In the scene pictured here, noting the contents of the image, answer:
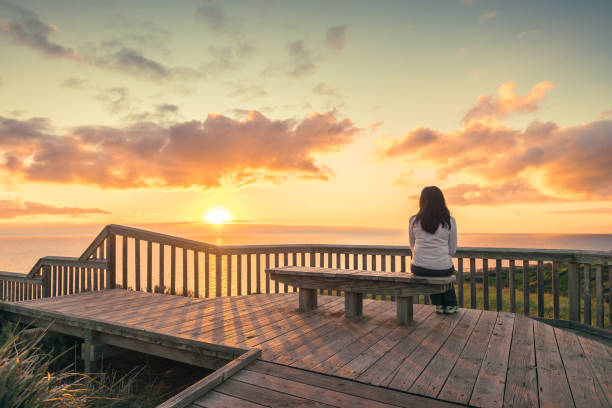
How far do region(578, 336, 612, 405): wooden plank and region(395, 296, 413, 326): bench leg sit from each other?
5.15ft

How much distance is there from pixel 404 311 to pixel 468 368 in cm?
124

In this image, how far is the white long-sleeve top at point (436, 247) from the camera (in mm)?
3946

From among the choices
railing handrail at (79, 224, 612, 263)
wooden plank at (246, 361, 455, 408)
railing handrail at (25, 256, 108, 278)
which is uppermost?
railing handrail at (79, 224, 612, 263)

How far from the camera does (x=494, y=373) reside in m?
2.43

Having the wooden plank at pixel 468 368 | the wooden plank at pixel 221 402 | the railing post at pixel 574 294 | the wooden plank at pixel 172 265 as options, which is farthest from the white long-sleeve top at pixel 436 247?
the wooden plank at pixel 172 265

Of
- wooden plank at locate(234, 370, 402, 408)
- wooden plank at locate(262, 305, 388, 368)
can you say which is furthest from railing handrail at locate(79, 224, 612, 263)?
wooden plank at locate(234, 370, 402, 408)

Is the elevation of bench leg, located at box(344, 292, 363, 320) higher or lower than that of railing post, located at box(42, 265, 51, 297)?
higher

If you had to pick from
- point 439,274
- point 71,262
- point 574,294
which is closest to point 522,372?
point 439,274

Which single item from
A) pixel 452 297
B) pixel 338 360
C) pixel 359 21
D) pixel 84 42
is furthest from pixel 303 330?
pixel 84 42

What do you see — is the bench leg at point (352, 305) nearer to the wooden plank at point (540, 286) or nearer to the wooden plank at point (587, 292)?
the wooden plank at point (540, 286)

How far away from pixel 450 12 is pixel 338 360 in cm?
708

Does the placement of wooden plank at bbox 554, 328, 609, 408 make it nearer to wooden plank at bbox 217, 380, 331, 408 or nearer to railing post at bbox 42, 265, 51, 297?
wooden plank at bbox 217, 380, 331, 408

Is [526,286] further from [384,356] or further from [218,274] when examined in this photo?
[218,274]

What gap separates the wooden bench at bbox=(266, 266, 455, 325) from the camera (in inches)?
141
